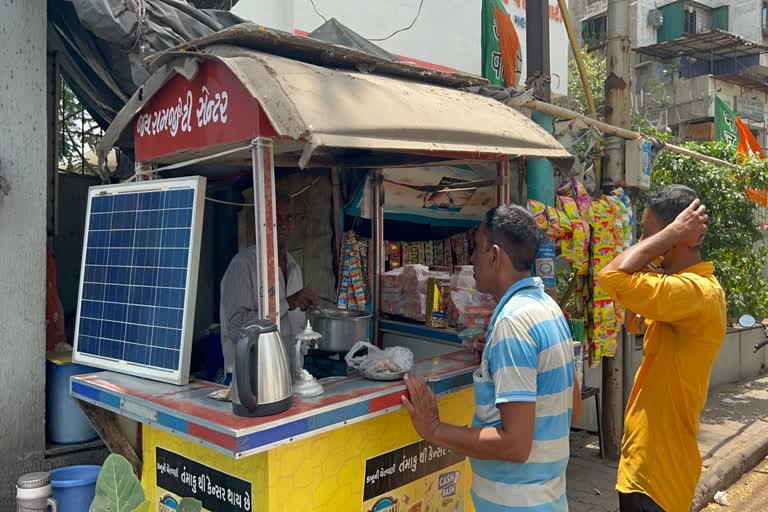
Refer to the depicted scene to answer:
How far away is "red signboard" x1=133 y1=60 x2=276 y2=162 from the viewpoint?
88.3 inches

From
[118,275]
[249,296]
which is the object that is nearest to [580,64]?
[249,296]

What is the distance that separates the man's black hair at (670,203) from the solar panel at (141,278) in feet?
6.51

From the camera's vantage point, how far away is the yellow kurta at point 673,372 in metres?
2.43

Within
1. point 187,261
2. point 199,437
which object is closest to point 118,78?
point 187,261

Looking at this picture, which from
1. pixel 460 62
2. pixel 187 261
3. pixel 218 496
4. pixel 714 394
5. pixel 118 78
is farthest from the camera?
pixel 460 62

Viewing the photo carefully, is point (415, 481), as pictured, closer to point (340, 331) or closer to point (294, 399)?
point (294, 399)

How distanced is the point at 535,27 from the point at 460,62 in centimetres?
523

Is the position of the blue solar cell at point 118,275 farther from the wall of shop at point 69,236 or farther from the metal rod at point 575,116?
the metal rod at point 575,116

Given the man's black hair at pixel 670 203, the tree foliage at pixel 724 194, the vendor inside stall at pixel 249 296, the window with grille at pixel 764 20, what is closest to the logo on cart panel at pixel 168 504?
the vendor inside stall at pixel 249 296

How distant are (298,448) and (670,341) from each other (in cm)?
168

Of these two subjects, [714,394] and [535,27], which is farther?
[714,394]

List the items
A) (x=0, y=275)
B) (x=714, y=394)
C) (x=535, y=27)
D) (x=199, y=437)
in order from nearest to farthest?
(x=199, y=437)
(x=0, y=275)
(x=535, y=27)
(x=714, y=394)

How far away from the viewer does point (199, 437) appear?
1.97 meters

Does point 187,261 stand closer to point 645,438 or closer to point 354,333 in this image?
point 354,333
